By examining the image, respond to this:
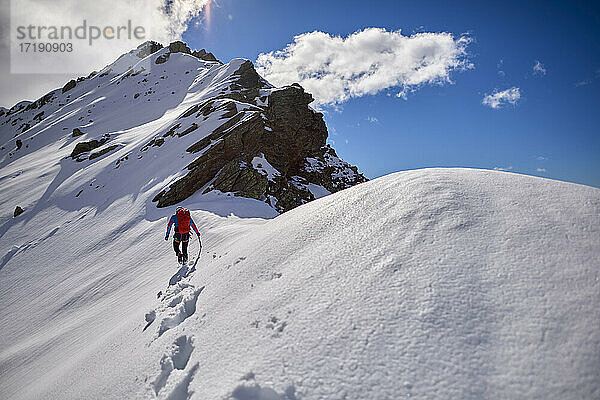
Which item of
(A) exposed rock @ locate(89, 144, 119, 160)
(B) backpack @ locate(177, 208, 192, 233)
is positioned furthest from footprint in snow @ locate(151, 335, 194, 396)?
(A) exposed rock @ locate(89, 144, 119, 160)

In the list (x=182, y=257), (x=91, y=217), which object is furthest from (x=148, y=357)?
(x=91, y=217)

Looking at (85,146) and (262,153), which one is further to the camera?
(85,146)

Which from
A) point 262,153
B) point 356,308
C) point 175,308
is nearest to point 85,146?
point 262,153

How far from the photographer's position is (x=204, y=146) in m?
16.1

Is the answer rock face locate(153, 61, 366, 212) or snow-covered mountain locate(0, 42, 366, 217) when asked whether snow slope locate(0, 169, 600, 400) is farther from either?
snow-covered mountain locate(0, 42, 366, 217)

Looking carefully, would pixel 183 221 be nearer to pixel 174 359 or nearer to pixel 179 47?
pixel 174 359

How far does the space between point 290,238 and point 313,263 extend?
1.17 metres

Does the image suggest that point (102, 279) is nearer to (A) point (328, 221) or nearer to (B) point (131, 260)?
(B) point (131, 260)

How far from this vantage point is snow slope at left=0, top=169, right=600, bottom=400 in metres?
2.04

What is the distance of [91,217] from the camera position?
14602mm

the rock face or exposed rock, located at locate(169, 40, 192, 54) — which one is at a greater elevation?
exposed rock, located at locate(169, 40, 192, 54)

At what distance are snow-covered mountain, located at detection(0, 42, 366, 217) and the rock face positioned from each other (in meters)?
0.07

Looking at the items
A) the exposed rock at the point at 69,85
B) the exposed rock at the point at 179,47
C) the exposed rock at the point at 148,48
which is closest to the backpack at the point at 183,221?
the exposed rock at the point at 179,47

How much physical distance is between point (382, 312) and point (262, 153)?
53.5 feet
